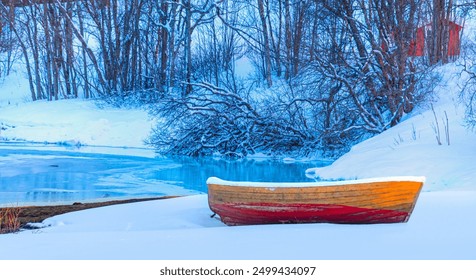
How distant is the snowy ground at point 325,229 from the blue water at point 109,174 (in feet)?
9.77

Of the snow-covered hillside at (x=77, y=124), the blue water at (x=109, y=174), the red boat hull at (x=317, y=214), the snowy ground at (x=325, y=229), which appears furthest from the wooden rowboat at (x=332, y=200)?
the snow-covered hillside at (x=77, y=124)

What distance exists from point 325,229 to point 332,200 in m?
0.64

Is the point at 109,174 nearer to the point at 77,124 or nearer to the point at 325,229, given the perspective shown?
the point at 325,229

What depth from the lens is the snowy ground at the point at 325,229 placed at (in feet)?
19.7

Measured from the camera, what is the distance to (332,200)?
7.75 meters

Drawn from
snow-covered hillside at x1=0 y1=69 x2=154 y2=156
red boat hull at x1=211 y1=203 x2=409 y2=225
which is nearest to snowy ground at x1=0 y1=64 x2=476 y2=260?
red boat hull at x1=211 y1=203 x2=409 y2=225

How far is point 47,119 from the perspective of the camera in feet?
111

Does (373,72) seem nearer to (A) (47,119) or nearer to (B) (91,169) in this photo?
(B) (91,169)

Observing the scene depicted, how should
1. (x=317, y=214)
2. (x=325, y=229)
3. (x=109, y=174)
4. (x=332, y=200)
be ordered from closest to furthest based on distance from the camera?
(x=325, y=229), (x=332, y=200), (x=317, y=214), (x=109, y=174)

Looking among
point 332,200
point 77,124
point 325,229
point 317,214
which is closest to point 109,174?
point 317,214

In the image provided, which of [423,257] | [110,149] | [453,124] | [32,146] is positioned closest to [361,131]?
[453,124]

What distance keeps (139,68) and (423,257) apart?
33.0m

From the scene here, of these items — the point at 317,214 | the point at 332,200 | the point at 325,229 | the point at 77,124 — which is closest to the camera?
the point at 325,229

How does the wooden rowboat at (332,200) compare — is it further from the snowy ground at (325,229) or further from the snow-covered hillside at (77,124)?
the snow-covered hillside at (77,124)
